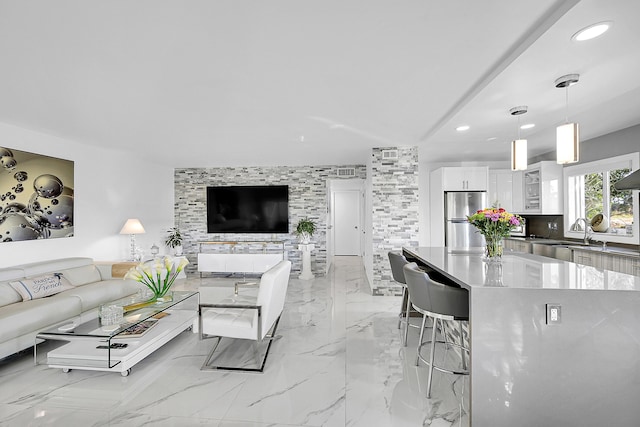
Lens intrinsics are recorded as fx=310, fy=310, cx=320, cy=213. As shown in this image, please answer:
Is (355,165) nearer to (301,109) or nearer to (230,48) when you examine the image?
(301,109)

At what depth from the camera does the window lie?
153 inches

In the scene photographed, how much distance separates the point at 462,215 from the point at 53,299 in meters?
5.69

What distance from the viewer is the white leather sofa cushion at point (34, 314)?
268 cm

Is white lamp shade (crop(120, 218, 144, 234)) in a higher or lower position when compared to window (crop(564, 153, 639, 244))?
lower

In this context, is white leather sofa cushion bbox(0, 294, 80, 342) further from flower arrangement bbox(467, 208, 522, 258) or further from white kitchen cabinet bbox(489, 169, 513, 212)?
white kitchen cabinet bbox(489, 169, 513, 212)

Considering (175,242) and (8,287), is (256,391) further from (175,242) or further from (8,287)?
(175,242)

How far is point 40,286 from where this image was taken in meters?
3.39

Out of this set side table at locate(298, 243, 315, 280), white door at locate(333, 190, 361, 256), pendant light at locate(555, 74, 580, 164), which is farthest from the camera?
white door at locate(333, 190, 361, 256)

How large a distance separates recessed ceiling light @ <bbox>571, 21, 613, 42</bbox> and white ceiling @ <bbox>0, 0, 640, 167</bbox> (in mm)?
46

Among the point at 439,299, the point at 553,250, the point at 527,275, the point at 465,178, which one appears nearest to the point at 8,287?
the point at 439,299

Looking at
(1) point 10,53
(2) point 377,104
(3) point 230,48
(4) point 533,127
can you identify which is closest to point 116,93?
(1) point 10,53

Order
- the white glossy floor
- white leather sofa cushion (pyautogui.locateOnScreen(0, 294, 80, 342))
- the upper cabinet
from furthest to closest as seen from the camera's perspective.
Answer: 1. the upper cabinet
2. white leather sofa cushion (pyautogui.locateOnScreen(0, 294, 80, 342))
3. the white glossy floor

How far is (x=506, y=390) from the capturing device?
181 cm

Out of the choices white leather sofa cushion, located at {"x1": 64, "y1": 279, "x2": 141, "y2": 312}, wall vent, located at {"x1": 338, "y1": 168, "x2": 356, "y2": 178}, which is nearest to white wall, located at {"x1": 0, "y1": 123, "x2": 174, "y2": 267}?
white leather sofa cushion, located at {"x1": 64, "y1": 279, "x2": 141, "y2": 312}
